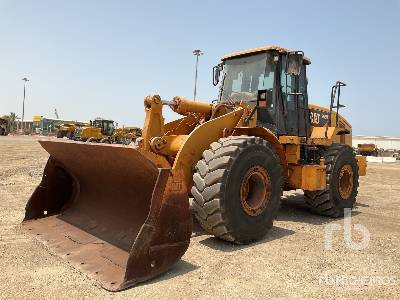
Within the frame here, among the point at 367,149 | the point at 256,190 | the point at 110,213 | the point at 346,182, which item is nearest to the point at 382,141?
the point at 367,149

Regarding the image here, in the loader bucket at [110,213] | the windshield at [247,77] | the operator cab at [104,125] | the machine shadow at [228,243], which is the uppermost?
the windshield at [247,77]

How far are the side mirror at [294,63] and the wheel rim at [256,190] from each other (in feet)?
5.62

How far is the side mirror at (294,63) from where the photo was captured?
18.4ft

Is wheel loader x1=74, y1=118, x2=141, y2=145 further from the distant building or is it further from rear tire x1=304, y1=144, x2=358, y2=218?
the distant building

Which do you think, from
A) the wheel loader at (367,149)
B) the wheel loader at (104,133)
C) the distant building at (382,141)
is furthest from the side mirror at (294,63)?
the distant building at (382,141)

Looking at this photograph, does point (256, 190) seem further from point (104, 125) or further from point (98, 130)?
point (104, 125)

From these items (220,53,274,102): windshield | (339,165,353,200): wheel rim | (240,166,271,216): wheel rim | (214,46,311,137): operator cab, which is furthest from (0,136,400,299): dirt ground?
(220,53,274,102): windshield

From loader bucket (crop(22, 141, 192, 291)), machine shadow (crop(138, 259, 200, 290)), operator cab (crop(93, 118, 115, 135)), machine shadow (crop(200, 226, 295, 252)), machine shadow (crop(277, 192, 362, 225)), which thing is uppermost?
operator cab (crop(93, 118, 115, 135))

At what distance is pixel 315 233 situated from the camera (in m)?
5.41

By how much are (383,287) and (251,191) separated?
207cm

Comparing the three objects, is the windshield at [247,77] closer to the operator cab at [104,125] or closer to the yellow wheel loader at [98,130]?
the yellow wheel loader at [98,130]

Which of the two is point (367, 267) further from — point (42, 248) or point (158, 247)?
A: point (42, 248)

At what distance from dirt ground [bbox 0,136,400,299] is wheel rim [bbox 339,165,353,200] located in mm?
1477

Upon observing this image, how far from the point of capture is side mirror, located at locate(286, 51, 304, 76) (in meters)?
5.60
